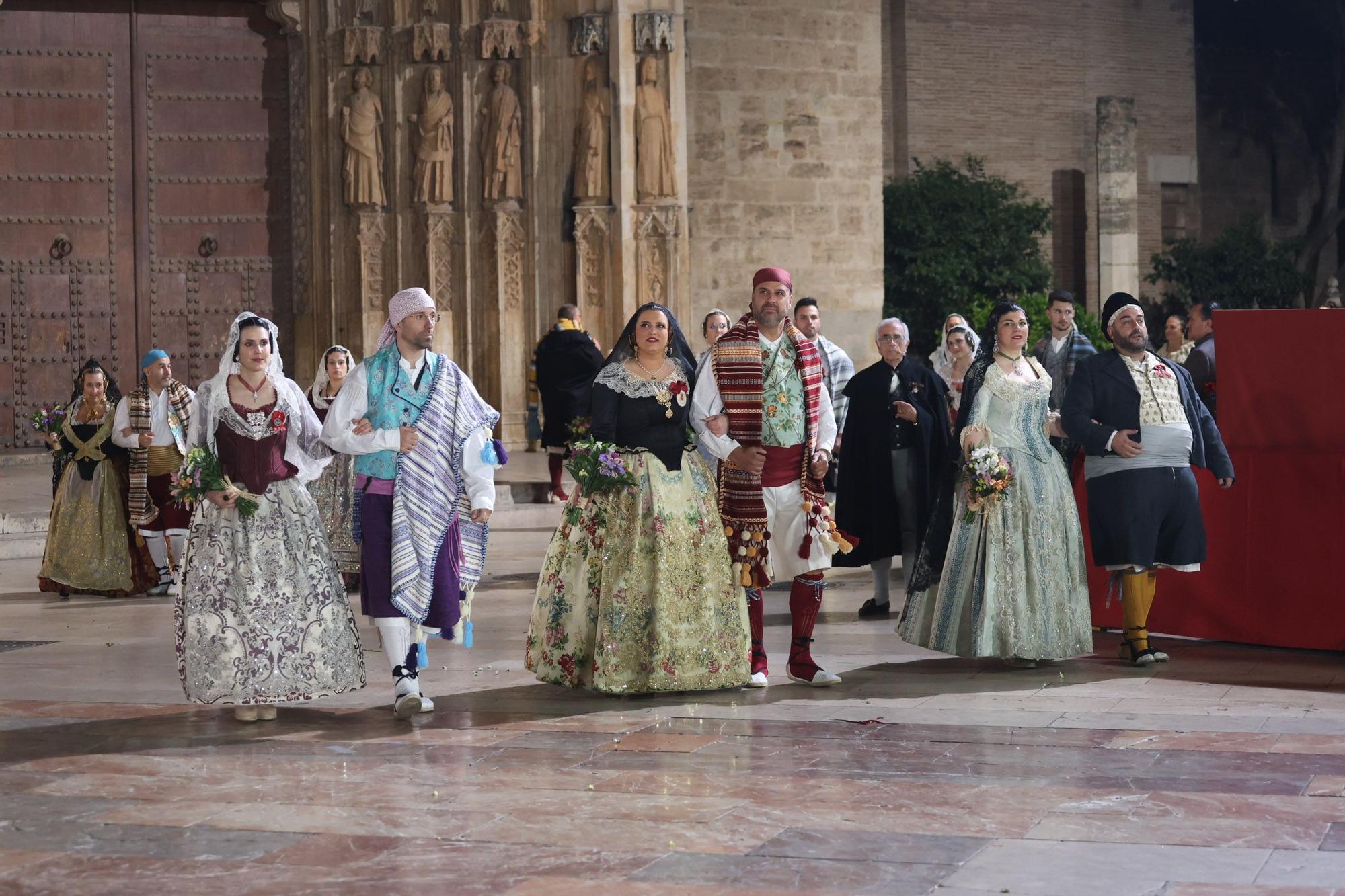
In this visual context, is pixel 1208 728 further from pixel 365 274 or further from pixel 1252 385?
pixel 365 274

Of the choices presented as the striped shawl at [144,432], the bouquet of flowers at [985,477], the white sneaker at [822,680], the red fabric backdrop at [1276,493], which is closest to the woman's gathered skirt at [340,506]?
the striped shawl at [144,432]

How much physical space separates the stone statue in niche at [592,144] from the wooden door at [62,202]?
4.20 m

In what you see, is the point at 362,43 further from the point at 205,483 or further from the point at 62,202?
the point at 205,483

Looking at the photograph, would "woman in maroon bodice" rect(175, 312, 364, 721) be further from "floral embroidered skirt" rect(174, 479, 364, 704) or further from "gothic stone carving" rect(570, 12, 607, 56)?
"gothic stone carving" rect(570, 12, 607, 56)

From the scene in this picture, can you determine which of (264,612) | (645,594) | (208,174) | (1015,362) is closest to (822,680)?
(645,594)

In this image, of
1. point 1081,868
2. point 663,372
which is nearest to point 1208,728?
point 1081,868

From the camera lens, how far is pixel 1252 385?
8344 mm

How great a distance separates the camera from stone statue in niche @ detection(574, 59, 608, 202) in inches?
652

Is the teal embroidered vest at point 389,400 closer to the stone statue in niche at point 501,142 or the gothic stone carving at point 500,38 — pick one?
the stone statue in niche at point 501,142

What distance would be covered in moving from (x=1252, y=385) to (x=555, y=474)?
274 inches

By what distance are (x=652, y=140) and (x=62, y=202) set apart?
550 cm

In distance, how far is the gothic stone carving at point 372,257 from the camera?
16.8 m

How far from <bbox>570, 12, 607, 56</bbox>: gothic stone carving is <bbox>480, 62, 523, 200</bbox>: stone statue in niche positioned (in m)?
0.73

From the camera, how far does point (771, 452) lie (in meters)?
7.43
